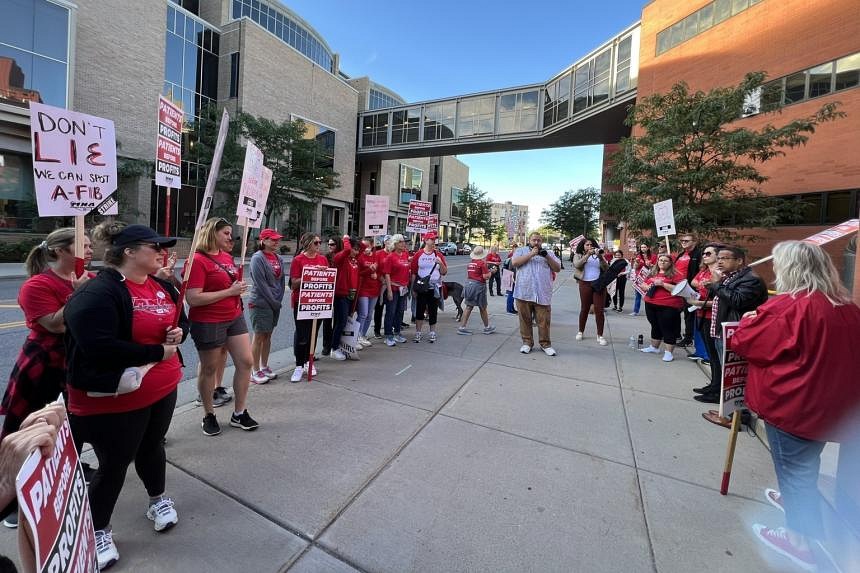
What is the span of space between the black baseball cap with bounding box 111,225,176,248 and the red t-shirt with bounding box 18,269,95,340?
2.39 feet

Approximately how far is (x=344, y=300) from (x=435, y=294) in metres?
2.05

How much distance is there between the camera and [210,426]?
3594mm

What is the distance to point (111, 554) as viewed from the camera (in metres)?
2.16

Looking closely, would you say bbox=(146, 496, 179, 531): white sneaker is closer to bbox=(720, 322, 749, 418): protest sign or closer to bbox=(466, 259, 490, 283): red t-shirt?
bbox=(720, 322, 749, 418): protest sign

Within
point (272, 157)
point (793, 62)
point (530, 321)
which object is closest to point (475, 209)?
point (272, 157)

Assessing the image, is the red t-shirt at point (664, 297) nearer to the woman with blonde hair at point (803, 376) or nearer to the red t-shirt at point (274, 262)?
the woman with blonde hair at point (803, 376)

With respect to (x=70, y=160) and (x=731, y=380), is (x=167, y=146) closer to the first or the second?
(x=70, y=160)

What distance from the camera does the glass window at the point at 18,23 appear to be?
56.2ft

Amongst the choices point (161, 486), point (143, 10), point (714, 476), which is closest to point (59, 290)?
→ point (161, 486)

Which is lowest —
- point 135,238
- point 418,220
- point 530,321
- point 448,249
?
point 530,321

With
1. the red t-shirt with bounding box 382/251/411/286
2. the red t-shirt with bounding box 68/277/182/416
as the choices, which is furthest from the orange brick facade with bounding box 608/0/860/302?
the red t-shirt with bounding box 68/277/182/416

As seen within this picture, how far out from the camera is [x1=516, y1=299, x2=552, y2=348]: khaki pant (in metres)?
6.80

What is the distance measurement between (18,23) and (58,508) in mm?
25966

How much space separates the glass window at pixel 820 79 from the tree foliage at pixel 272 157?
24.0m
